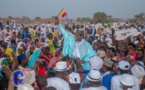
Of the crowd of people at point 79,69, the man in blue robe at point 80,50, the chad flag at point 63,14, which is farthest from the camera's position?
the chad flag at point 63,14

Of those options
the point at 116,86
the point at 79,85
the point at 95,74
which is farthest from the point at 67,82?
the point at 116,86

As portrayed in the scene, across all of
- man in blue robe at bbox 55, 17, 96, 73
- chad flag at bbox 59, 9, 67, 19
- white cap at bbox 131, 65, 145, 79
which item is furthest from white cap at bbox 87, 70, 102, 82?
chad flag at bbox 59, 9, 67, 19

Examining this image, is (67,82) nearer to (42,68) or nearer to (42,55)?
(42,68)

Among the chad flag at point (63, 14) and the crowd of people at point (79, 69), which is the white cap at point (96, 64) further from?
the chad flag at point (63, 14)

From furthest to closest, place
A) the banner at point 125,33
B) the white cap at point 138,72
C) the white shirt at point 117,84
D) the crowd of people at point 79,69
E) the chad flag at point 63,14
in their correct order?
the banner at point 125,33, the chad flag at point 63,14, the white cap at point 138,72, the white shirt at point 117,84, the crowd of people at point 79,69

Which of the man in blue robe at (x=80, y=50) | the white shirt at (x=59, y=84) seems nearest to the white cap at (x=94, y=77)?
the white shirt at (x=59, y=84)

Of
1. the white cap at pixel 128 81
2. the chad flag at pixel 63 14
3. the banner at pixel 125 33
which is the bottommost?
the white cap at pixel 128 81

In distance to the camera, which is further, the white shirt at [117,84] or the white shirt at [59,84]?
the white shirt at [117,84]

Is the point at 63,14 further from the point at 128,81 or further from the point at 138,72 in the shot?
the point at 128,81

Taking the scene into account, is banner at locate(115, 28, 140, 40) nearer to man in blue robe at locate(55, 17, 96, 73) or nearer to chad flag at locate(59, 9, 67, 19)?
chad flag at locate(59, 9, 67, 19)

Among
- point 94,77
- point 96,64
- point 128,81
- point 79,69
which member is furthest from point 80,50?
point 128,81

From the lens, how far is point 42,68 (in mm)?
7586

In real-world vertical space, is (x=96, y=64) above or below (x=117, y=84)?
above

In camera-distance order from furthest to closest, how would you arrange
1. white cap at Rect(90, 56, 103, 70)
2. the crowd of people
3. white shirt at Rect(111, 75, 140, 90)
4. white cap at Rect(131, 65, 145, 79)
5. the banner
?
the banner → white cap at Rect(90, 56, 103, 70) → white cap at Rect(131, 65, 145, 79) → white shirt at Rect(111, 75, 140, 90) → the crowd of people
